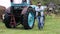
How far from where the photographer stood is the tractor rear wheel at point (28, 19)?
18.0 metres

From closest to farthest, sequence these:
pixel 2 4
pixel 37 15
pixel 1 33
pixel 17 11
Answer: pixel 1 33 → pixel 37 15 → pixel 17 11 → pixel 2 4

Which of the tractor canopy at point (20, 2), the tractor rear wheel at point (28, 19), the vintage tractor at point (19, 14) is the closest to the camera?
the tractor rear wheel at point (28, 19)

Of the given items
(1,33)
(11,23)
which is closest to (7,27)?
(11,23)

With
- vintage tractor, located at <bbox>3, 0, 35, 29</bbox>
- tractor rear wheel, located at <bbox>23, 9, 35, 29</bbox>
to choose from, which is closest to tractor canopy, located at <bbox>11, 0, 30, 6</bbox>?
vintage tractor, located at <bbox>3, 0, 35, 29</bbox>

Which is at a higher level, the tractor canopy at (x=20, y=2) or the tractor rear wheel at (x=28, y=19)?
the tractor canopy at (x=20, y=2)

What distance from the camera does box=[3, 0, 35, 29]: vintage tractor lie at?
18266 mm

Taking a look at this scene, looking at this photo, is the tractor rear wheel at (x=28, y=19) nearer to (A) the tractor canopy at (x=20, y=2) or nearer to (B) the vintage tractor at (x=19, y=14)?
(B) the vintage tractor at (x=19, y=14)

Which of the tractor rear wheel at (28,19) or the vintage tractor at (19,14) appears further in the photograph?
the vintage tractor at (19,14)

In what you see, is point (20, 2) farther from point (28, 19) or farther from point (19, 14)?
point (28, 19)

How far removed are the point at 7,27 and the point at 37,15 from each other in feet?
9.11

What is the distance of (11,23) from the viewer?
19.2 metres

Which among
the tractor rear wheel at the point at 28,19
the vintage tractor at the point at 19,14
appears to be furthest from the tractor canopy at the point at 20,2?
the tractor rear wheel at the point at 28,19

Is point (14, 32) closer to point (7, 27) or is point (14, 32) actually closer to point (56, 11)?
point (7, 27)

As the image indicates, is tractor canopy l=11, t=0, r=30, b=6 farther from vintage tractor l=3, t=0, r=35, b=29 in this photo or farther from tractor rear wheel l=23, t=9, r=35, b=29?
tractor rear wheel l=23, t=9, r=35, b=29
